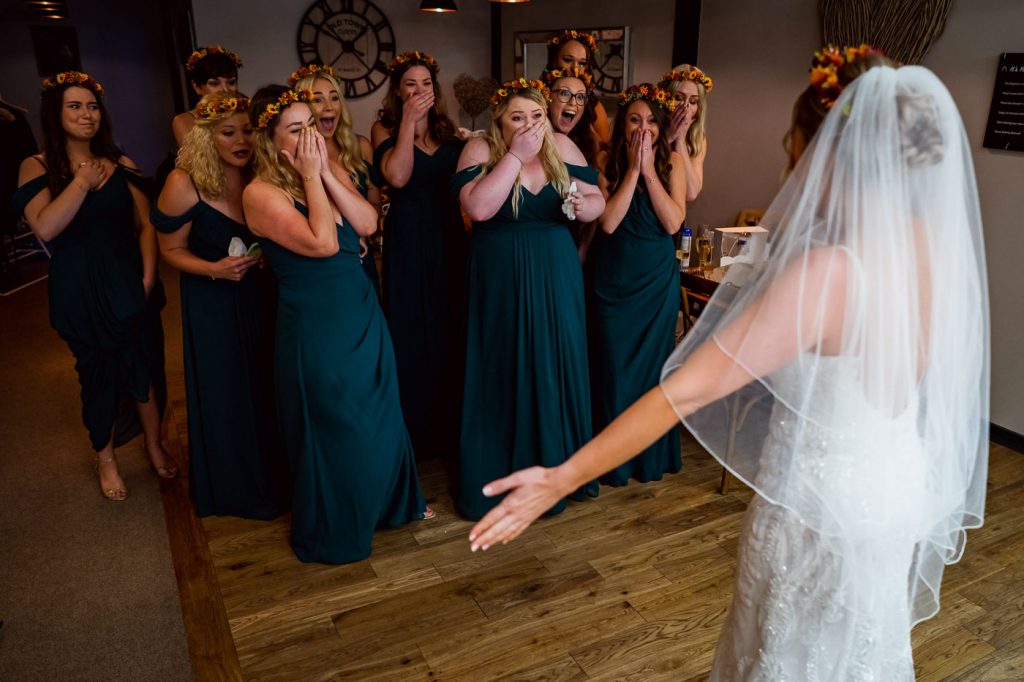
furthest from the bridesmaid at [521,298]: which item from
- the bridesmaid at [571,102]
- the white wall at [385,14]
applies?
the white wall at [385,14]

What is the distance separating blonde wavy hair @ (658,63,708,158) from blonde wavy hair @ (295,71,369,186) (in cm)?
136

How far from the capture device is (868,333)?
4.14ft

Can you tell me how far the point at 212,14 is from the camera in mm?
6555

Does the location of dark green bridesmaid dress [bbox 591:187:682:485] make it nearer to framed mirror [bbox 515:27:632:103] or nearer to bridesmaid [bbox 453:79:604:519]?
bridesmaid [bbox 453:79:604:519]

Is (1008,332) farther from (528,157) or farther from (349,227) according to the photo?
(349,227)

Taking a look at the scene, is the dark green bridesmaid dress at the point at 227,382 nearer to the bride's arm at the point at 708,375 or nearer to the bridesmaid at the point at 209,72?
the bridesmaid at the point at 209,72

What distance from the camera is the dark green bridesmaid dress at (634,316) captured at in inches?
120

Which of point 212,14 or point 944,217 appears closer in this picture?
point 944,217

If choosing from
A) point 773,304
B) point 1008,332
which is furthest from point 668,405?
point 1008,332

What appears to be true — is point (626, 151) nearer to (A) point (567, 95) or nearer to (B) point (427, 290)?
(A) point (567, 95)

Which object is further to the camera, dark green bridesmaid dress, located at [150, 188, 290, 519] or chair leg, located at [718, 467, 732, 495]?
chair leg, located at [718, 467, 732, 495]

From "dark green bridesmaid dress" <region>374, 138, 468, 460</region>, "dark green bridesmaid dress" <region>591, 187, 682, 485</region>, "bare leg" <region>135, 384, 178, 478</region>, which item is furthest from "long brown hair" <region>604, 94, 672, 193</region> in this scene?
"bare leg" <region>135, 384, 178, 478</region>

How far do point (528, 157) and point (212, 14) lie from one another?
5295 millimetres

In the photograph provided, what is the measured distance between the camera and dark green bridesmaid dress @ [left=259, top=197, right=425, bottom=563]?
8.13 ft
